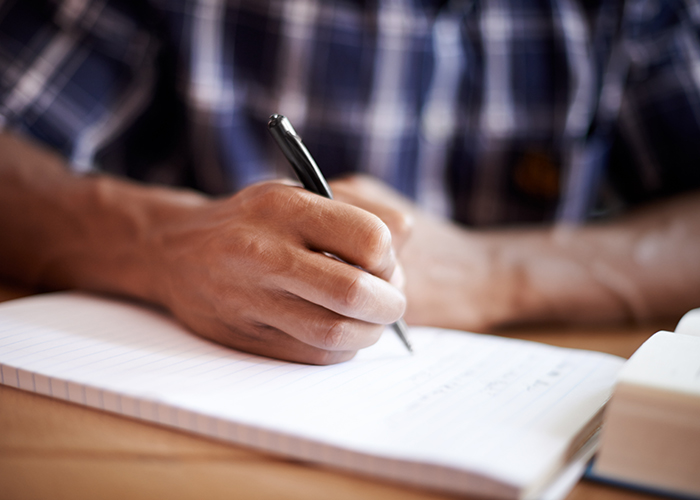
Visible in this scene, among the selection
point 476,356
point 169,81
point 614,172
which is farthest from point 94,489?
point 614,172

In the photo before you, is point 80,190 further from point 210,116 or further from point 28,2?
point 28,2

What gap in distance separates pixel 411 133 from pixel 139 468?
0.73 meters

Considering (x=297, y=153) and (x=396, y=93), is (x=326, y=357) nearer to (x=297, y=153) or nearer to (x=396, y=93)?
(x=297, y=153)

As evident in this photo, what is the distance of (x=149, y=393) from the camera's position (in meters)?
0.33

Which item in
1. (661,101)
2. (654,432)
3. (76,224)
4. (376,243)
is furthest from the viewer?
(661,101)

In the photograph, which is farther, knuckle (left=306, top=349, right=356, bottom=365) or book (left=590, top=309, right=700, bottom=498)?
knuckle (left=306, top=349, right=356, bottom=365)

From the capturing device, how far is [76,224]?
63cm

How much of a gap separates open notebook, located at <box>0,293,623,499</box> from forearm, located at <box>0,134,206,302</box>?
0.34ft

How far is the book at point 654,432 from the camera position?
0.27 m

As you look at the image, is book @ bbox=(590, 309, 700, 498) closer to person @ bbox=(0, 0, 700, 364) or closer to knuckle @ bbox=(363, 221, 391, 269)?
knuckle @ bbox=(363, 221, 391, 269)

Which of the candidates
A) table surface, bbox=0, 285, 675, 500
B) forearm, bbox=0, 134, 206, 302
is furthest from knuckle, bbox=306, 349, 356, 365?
forearm, bbox=0, 134, 206, 302

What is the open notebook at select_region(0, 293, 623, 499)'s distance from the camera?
28 cm

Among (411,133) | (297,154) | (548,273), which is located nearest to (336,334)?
(297,154)

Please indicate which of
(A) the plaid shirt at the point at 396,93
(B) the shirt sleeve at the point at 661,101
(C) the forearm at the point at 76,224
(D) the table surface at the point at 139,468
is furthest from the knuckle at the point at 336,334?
(B) the shirt sleeve at the point at 661,101
